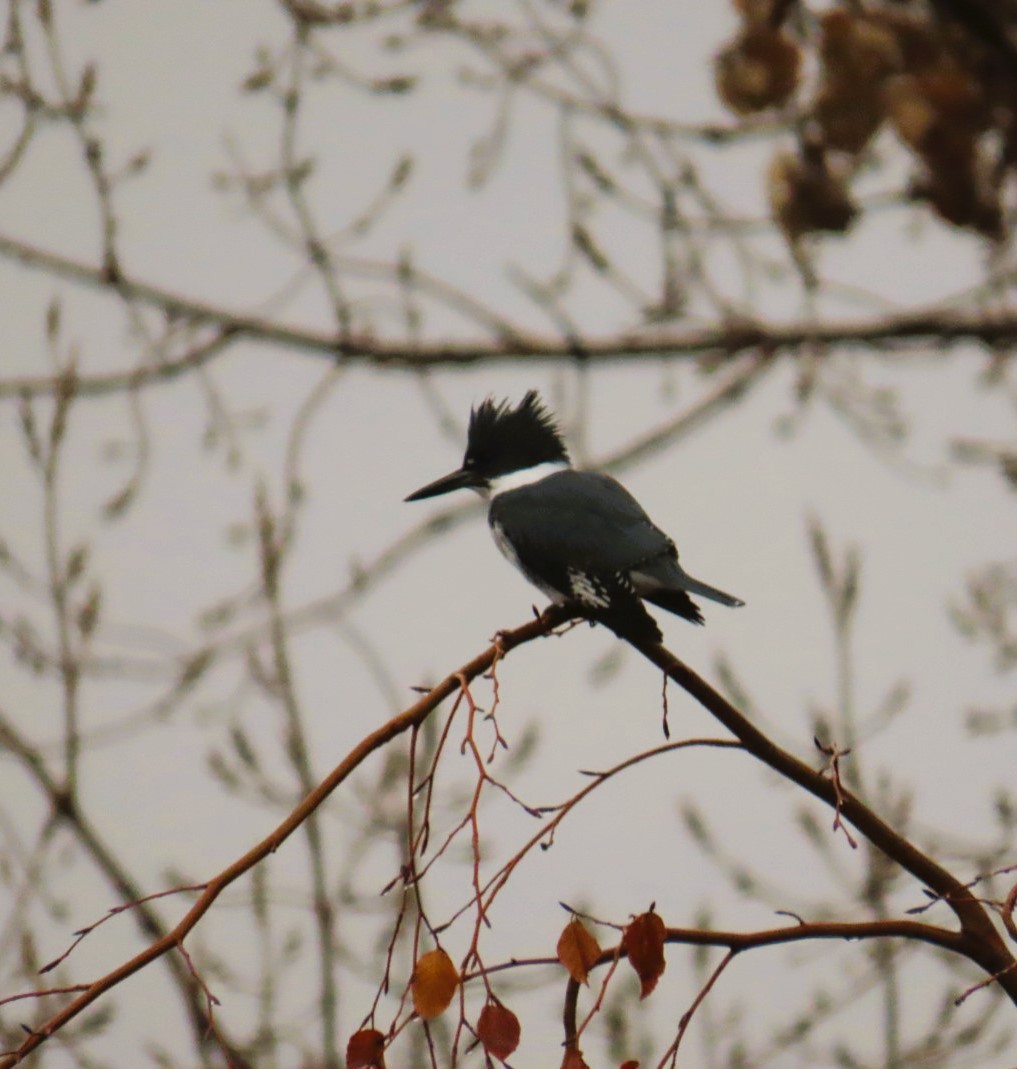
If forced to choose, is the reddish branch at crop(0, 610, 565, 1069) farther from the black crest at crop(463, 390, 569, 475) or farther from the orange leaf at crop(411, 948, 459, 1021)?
the black crest at crop(463, 390, 569, 475)

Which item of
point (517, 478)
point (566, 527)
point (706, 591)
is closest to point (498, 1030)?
point (706, 591)

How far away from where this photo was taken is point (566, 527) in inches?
102

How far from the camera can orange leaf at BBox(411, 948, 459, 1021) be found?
4.18 ft

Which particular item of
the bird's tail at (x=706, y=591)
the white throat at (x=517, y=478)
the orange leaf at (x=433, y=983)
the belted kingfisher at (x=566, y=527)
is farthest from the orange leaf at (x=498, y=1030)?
the white throat at (x=517, y=478)

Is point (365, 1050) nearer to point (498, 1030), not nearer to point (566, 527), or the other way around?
point (498, 1030)

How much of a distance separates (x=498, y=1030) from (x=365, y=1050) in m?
0.11

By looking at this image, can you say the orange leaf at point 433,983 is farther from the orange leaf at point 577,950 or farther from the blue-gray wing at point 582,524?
the blue-gray wing at point 582,524

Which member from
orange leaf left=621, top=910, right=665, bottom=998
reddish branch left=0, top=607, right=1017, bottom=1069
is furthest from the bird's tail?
orange leaf left=621, top=910, right=665, bottom=998

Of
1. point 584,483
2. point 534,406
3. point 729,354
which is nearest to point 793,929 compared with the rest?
point 584,483

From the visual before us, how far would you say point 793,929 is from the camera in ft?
4.11

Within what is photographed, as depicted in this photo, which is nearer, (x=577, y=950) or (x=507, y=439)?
(x=577, y=950)

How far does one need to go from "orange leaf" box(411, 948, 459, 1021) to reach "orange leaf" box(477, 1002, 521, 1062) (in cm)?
5

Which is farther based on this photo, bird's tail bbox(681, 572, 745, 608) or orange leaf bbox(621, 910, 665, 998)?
bird's tail bbox(681, 572, 745, 608)

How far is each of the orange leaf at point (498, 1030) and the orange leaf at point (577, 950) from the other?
10 centimetres
